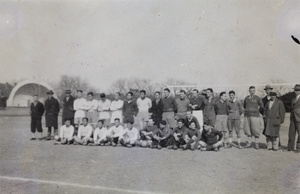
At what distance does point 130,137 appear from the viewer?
3594mm

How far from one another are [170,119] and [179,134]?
0.81 ft

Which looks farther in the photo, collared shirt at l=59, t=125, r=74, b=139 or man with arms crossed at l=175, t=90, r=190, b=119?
collared shirt at l=59, t=125, r=74, b=139

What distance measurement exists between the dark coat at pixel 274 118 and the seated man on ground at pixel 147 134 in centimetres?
149

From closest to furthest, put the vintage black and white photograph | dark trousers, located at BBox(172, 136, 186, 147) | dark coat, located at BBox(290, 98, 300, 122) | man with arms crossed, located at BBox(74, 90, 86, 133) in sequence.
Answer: the vintage black and white photograph → dark coat, located at BBox(290, 98, 300, 122) → dark trousers, located at BBox(172, 136, 186, 147) → man with arms crossed, located at BBox(74, 90, 86, 133)

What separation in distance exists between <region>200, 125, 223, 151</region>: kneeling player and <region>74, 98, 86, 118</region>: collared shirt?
1.86 m

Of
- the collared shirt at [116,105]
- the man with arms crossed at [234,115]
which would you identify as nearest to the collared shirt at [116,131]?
the collared shirt at [116,105]

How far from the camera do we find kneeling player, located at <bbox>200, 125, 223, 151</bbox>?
3307mm

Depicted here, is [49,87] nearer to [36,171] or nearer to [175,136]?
[36,171]

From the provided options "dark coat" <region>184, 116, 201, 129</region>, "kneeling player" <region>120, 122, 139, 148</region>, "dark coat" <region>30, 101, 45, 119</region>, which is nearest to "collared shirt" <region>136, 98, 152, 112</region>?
"kneeling player" <region>120, 122, 139, 148</region>

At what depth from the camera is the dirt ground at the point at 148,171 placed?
2.82 metres

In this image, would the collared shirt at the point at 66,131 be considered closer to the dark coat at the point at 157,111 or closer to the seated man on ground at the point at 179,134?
the dark coat at the point at 157,111

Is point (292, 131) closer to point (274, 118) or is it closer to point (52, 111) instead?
point (274, 118)

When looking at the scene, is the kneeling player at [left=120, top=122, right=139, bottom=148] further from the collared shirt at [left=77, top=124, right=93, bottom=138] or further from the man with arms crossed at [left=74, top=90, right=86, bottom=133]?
the man with arms crossed at [left=74, top=90, right=86, bottom=133]

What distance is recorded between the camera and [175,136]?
11.4 feet
